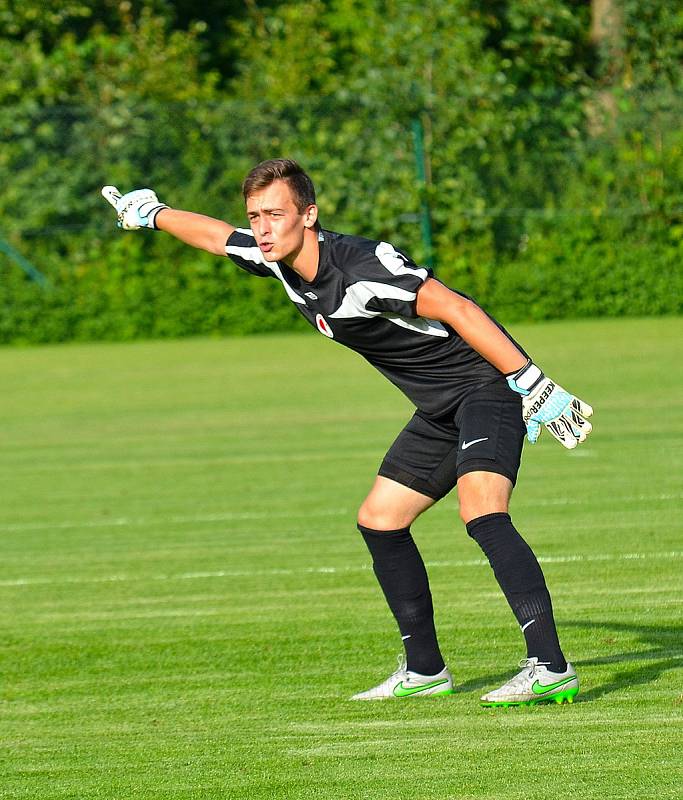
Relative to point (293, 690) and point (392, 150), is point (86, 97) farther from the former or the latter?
point (293, 690)

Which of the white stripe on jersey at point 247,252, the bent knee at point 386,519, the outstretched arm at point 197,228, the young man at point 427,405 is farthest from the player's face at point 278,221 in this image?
the bent knee at point 386,519

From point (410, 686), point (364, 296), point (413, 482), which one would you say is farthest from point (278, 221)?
point (410, 686)

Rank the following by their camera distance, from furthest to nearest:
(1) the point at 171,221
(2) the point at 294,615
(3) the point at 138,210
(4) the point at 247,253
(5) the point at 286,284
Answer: (2) the point at 294,615 < (3) the point at 138,210 < (1) the point at 171,221 < (4) the point at 247,253 < (5) the point at 286,284

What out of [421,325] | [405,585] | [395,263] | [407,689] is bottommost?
[407,689]

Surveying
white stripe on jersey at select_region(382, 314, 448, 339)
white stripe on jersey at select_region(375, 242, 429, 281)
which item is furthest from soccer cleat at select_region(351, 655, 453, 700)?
white stripe on jersey at select_region(375, 242, 429, 281)

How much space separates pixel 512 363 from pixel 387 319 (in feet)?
1.56

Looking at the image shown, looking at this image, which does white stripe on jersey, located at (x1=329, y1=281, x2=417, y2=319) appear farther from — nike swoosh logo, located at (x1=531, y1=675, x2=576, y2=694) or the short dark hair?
nike swoosh logo, located at (x1=531, y1=675, x2=576, y2=694)

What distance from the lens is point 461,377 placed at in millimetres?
5918

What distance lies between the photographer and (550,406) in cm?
556

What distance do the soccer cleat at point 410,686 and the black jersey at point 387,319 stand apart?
101cm

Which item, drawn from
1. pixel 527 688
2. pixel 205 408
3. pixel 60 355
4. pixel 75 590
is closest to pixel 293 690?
pixel 527 688

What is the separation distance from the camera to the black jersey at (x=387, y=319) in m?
5.53

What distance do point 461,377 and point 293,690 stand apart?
140 centimetres

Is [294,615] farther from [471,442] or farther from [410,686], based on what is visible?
[471,442]
